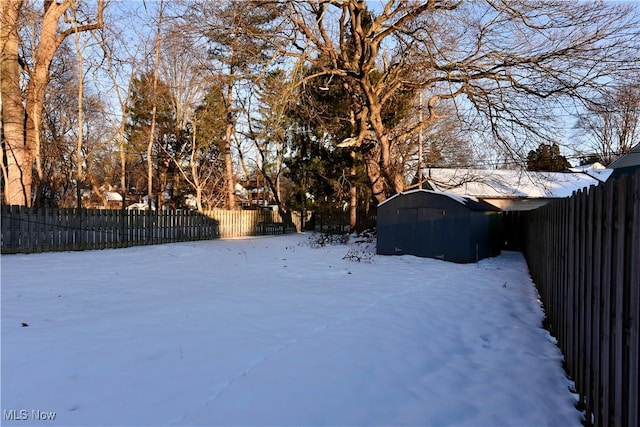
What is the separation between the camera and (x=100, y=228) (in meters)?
13.5

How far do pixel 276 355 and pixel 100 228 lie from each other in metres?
12.3

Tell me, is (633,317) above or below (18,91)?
below

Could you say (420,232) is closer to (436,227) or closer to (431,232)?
(431,232)

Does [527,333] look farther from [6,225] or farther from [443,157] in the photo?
[443,157]

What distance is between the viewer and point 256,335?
401 centimetres

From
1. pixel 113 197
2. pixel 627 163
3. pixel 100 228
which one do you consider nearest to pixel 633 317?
pixel 100 228

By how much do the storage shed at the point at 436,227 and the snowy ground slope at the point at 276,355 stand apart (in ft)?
12.6

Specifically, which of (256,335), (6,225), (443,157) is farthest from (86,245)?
(443,157)

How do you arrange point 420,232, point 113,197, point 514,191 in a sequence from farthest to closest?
point 113,197 < point 514,191 < point 420,232

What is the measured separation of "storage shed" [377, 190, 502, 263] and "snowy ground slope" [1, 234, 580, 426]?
3850 mm

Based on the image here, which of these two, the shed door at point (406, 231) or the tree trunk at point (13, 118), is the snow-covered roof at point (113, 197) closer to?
the tree trunk at point (13, 118)

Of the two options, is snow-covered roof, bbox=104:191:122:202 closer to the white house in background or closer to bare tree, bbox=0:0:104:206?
bare tree, bbox=0:0:104:206

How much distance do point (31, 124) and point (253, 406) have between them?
53.4ft

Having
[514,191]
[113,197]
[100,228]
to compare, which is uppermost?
[113,197]
